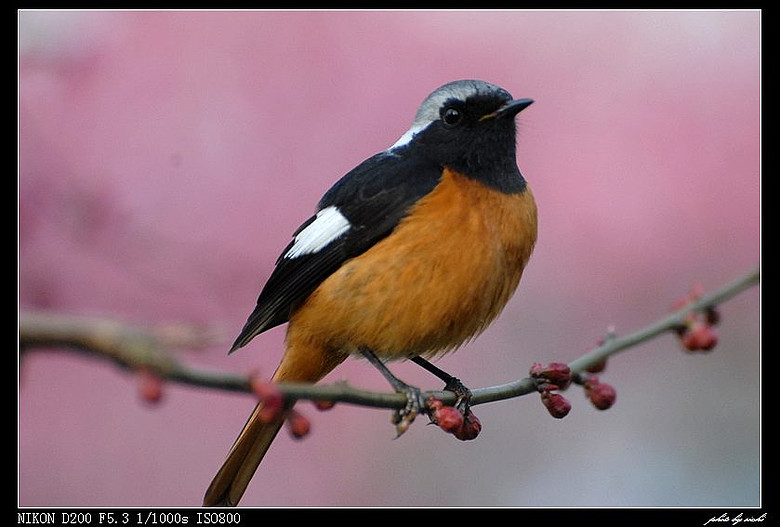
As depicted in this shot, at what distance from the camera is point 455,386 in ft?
11.5

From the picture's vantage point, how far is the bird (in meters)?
3.20

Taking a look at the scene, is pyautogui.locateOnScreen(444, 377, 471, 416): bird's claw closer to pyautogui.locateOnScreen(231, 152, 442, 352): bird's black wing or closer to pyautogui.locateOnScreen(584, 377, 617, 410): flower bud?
pyautogui.locateOnScreen(584, 377, 617, 410): flower bud

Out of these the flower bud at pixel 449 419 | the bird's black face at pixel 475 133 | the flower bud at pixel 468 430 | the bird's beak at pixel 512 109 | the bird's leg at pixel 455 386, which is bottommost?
the bird's leg at pixel 455 386

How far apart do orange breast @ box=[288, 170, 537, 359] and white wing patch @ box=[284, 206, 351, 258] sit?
0.15 m

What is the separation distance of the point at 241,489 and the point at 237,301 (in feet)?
2.62

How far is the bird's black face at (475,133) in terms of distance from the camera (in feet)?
11.5

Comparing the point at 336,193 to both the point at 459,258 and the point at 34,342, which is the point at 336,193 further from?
the point at 34,342

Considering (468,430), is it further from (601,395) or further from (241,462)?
(241,462)

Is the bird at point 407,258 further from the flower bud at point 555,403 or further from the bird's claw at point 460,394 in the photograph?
the flower bud at point 555,403

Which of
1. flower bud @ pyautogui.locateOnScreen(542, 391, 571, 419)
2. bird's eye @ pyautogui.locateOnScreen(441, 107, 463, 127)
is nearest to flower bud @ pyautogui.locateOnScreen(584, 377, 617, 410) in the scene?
flower bud @ pyautogui.locateOnScreen(542, 391, 571, 419)

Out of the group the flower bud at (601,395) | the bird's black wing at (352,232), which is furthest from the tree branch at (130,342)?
the bird's black wing at (352,232)

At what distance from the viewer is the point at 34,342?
40.9 inches

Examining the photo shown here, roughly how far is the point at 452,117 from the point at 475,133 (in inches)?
4.9

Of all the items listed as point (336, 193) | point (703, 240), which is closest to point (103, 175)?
point (336, 193)
